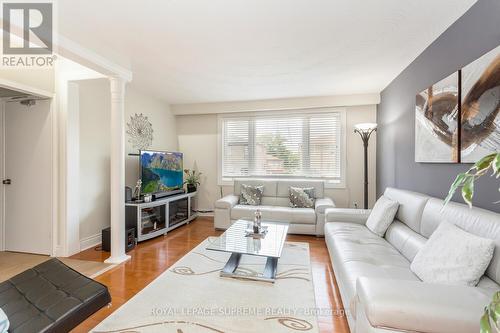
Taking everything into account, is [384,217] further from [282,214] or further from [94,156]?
[94,156]

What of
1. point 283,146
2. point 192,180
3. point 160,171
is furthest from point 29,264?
point 283,146

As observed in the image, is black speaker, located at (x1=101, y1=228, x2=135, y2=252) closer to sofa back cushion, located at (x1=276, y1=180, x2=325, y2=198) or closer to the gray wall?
sofa back cushion, located at (x1=276, y1=180, x2=325, y2=198)

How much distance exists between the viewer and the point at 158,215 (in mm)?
4078

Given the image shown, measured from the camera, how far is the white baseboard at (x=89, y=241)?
3.30 metres

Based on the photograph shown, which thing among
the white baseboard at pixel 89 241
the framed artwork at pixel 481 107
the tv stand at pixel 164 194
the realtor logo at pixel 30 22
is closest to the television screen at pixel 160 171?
the tv stand at pixel 164 194

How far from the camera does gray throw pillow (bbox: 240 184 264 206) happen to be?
4488mm

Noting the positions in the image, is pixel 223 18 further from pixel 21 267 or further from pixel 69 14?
pixel 21 267

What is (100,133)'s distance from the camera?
3572mm

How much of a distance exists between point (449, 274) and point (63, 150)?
396 centimetres

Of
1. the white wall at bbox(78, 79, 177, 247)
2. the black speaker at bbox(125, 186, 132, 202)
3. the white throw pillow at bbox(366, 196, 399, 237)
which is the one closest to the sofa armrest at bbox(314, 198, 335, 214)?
the white throw pillow at bbox(366, 196, 399, 237)

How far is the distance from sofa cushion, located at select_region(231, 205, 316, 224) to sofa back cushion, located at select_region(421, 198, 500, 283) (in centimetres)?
189

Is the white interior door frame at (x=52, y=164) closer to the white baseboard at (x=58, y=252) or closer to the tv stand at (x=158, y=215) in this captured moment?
the white baseboard at (x=58, y=252)

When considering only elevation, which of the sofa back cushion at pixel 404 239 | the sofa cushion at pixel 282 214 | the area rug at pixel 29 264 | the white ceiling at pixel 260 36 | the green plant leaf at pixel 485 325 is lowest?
the area rug at pixel 29 264

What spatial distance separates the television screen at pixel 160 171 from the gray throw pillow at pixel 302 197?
2.14m
